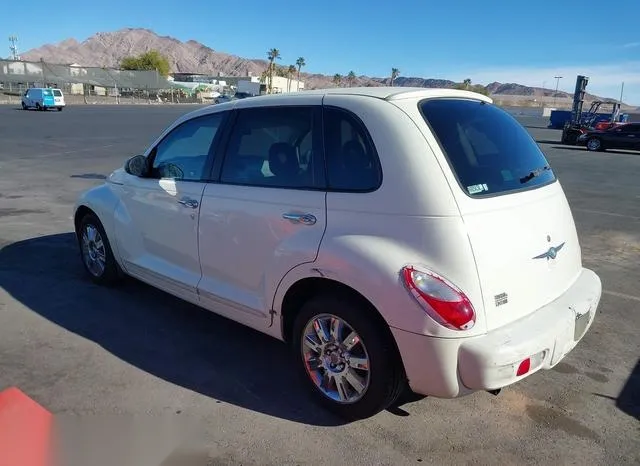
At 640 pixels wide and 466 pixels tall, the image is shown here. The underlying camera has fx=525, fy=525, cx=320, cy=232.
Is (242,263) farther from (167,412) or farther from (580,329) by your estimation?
(580,329)

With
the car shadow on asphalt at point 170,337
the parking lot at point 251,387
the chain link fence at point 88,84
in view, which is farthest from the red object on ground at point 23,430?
the chain link fence at point 88,84

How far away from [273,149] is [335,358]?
142 cm

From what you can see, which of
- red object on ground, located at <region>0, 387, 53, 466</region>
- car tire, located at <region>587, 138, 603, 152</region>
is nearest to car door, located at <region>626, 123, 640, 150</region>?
car tire, located at <region>587, 138, 603, 152</region>

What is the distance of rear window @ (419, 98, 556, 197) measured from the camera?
289cm

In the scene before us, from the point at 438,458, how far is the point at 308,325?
3.30ft

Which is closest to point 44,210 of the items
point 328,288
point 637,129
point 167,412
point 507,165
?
point 167,412

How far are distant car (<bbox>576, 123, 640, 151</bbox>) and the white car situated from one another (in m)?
26.7

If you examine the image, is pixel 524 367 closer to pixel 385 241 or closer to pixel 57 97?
pixel 385 241

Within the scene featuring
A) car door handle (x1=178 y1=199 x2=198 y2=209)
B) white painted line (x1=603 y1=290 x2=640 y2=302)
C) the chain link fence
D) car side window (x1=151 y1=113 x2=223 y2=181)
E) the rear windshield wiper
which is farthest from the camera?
the chain link fence

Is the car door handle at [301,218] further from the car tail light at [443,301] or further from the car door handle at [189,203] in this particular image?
the car door handle at [189,203]

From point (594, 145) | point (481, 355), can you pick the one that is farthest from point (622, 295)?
point (594, 145)

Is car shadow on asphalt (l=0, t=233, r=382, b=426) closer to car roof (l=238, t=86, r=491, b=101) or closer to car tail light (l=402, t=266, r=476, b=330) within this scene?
car tail light (l=402, t=266, r=476, b=330)

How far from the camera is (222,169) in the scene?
372cm

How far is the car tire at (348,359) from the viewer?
110 inches
